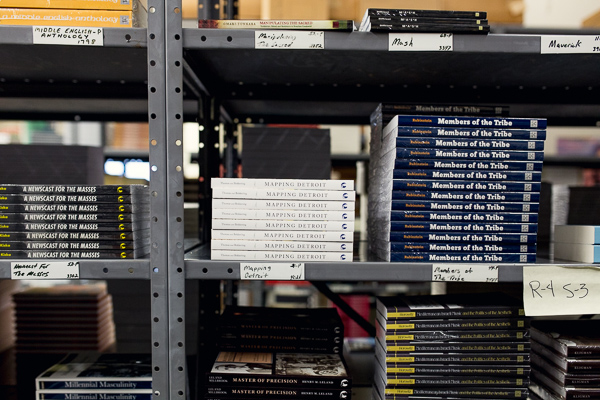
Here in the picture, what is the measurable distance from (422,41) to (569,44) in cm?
34

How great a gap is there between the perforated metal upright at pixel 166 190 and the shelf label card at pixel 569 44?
837 millimetres

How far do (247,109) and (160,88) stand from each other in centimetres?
57

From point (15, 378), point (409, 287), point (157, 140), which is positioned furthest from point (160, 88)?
point (409, 287)

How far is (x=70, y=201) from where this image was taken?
3.00ft

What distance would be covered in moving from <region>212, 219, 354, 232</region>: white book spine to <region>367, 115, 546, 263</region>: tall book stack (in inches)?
5.0

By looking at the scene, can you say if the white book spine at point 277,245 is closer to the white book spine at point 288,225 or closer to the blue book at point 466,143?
the white book spine at point 288,225

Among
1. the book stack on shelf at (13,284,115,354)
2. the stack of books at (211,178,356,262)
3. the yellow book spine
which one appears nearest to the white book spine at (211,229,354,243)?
the stack of books at (211,178,356,262)

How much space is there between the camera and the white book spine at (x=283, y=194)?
2.92ft

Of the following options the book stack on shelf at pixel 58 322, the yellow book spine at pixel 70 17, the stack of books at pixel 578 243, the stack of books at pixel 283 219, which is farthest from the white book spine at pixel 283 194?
A: the book stack on shelf at pixel 58 322

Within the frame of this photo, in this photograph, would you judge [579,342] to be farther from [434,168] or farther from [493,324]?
[434,168]

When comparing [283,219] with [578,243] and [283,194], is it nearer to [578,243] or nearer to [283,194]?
[283,194]

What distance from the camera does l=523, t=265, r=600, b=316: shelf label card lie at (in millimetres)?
887

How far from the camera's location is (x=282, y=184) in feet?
2.93

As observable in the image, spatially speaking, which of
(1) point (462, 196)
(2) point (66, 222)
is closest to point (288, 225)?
(1) point (462, 196)
